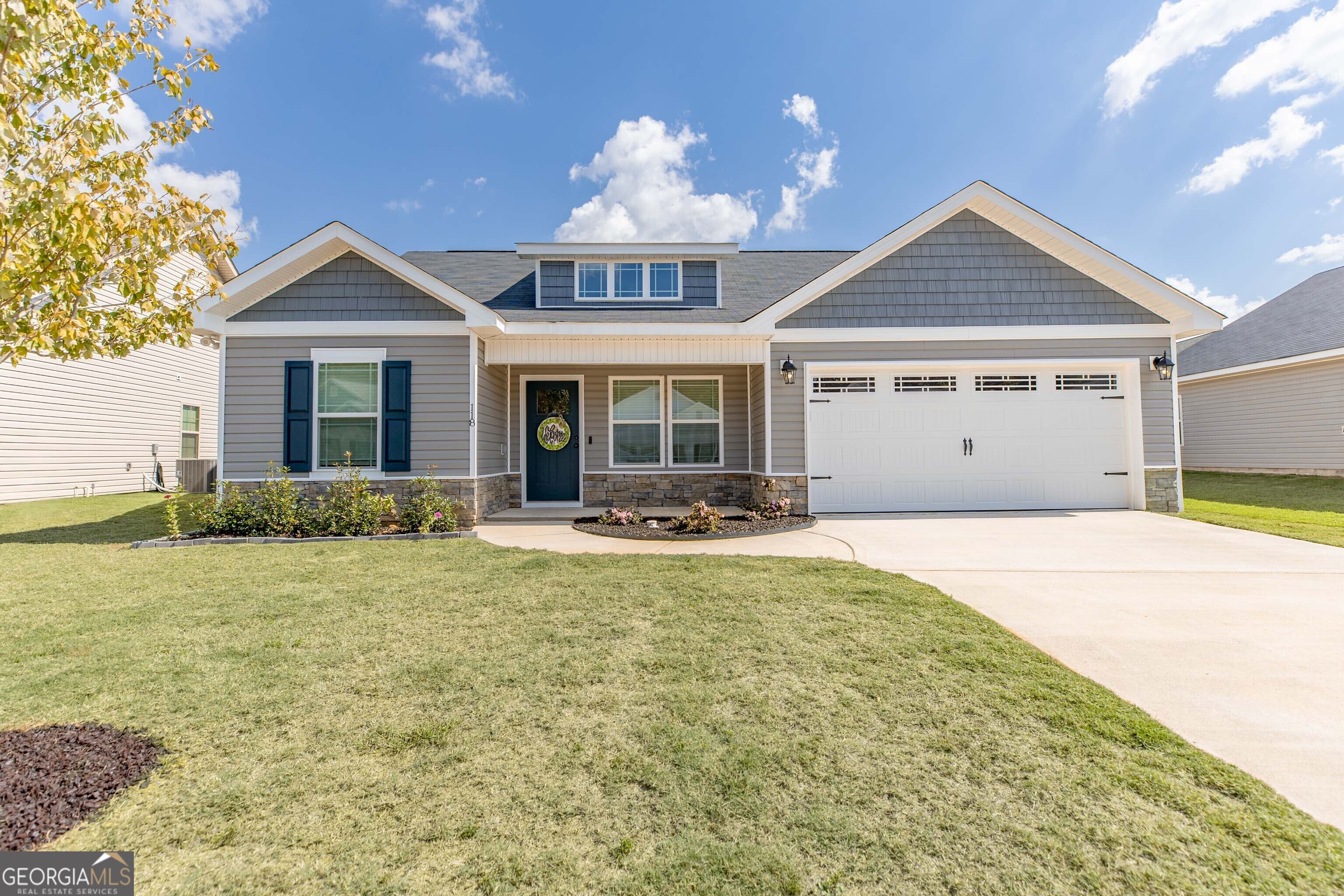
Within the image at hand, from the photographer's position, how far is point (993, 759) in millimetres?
2092

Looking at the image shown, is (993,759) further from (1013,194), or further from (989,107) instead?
(989,107)

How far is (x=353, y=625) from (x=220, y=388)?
632 cm

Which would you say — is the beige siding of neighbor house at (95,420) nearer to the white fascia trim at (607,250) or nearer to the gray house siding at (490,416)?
the gray house siding at (490,416)

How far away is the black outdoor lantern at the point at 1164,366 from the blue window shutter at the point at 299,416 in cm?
1292

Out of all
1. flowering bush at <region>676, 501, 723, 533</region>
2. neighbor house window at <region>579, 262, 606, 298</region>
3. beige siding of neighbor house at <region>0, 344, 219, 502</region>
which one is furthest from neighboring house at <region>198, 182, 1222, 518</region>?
beige siding of neighbor house at <region>0, 344, 219, 502</region>

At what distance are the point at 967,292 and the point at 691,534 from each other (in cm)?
602

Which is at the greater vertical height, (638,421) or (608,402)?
(608,402)

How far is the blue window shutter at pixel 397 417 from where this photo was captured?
7715 millimetres

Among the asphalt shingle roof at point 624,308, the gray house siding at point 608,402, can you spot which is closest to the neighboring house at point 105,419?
the asphalt shingle roof at point 624,308

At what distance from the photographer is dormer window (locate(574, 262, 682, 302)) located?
9984 millimetres

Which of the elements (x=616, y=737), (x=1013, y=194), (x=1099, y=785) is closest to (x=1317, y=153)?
(x=1013, y=194)

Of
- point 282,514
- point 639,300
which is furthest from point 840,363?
point 282,514

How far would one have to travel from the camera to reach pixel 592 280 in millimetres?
9992
